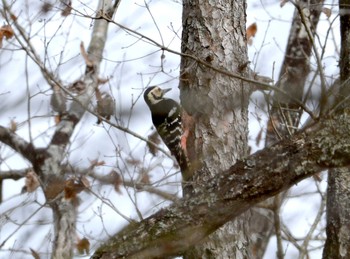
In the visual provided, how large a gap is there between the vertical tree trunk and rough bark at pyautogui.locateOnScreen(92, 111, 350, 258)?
150cm

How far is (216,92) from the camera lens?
16.7 ft

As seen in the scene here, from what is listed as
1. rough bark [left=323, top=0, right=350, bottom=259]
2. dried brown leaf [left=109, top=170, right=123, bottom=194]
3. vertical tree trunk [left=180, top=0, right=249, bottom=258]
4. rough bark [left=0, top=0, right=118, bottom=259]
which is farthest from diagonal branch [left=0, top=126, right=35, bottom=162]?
rough bark [left=323, top=0, right=350, bottom=259]

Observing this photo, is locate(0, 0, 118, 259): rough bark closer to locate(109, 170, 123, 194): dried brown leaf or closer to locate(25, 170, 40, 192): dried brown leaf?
locate(25, 170, 40, 192): dried brown leaf

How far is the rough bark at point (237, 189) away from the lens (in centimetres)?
324

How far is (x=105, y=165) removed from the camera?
6410mm

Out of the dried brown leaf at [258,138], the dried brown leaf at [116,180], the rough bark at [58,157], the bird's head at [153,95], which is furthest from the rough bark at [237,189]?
the dried brown leaf at [258,138]

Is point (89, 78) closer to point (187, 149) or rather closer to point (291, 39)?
point (291, 39)

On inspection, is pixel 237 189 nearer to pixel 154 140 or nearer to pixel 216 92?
pixel 216 92

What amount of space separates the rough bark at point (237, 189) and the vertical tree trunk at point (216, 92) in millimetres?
1503

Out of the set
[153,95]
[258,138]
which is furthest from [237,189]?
[258,138]

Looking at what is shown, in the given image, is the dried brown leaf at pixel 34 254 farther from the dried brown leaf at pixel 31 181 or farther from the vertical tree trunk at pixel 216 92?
the dried brown leaf at pixel 31 181

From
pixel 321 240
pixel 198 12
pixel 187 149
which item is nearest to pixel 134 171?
pixel 187 149

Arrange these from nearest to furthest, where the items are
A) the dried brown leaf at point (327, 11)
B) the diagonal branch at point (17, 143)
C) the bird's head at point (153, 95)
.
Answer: the dried brown leaf at point (327, 11)
the bird's head at point (153, 95)
the diagonal branch at point (17, 143)

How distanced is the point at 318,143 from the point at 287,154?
135 millimetres
